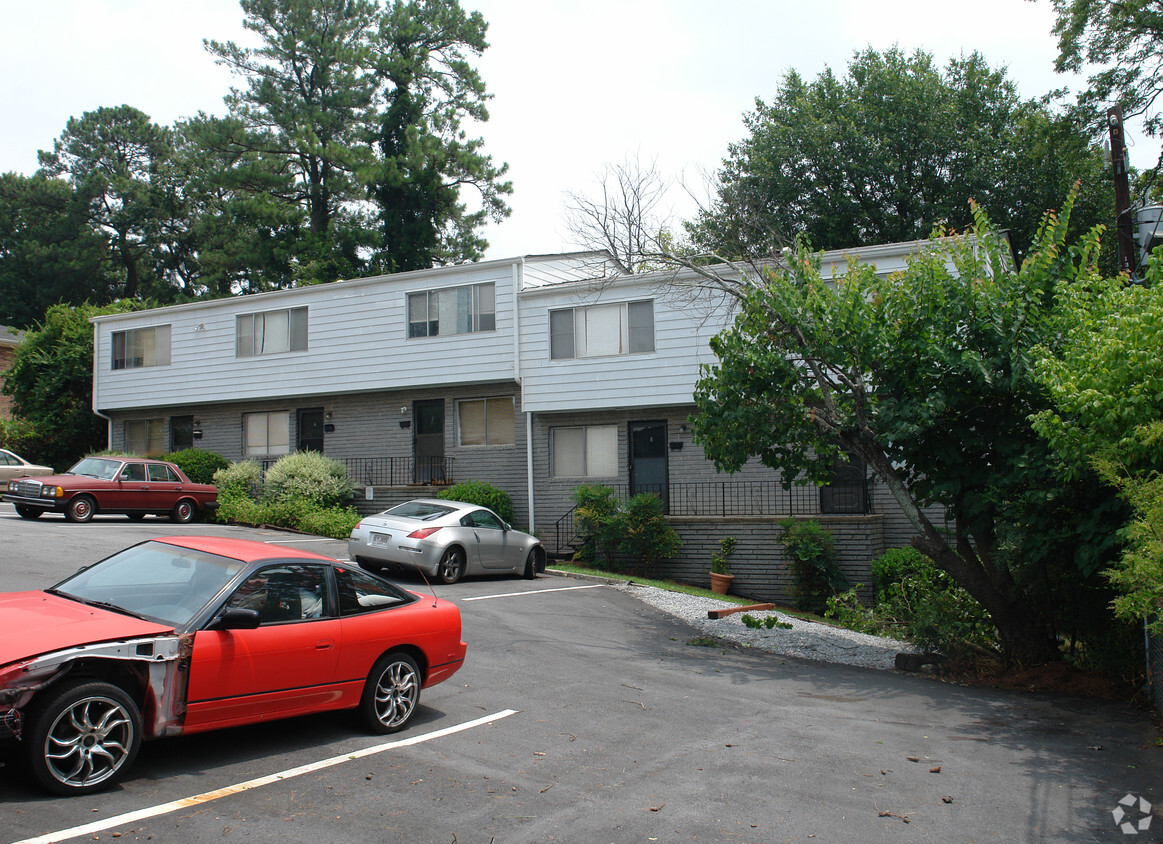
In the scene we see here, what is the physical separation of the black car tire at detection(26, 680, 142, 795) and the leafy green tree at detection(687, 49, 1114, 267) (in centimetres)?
A: 2727

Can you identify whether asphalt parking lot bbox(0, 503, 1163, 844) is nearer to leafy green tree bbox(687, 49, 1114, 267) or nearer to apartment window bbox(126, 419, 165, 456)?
apartment window bbox(126, 419, 165, 456)

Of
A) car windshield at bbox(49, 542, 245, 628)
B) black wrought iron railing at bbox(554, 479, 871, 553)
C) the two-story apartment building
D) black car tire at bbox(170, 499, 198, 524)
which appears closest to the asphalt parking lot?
car windshield at bbox(49, 542, 245, 628)

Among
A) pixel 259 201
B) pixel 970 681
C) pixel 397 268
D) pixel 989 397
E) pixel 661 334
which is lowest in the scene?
pixel 970 681

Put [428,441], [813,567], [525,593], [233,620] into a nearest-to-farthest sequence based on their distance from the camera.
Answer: [233,620] → [525,593] → [813,567] → [428,441]

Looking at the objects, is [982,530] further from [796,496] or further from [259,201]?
[259,201]

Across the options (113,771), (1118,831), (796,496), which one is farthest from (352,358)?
(1118,831)

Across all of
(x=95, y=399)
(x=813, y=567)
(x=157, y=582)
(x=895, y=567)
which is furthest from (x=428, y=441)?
(x=157, y=582)

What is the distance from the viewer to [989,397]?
11.2 metres

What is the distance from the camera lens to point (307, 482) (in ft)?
73.8

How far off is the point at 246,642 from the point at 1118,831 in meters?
5.49

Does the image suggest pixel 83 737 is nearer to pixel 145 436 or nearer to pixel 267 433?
pixel 267 433

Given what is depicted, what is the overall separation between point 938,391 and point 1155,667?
3648mm

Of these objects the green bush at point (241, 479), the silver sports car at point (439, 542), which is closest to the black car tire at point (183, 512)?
the green bush at point (241, 479)

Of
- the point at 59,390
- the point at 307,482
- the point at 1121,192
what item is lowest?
the point at 307,482
